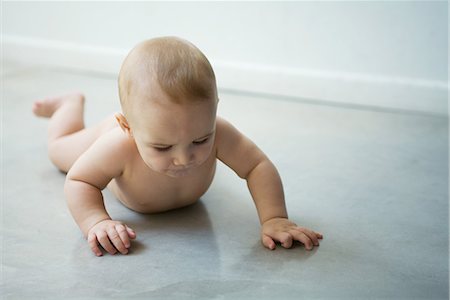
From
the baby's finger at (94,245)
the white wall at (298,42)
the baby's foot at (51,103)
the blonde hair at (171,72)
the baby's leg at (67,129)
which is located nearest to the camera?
the blonde hair at (171,72)

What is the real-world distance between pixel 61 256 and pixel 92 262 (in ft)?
0.20

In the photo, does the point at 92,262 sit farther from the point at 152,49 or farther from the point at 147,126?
the point at 152,49

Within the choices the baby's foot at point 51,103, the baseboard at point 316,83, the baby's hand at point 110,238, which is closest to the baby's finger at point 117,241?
the baby's hand at point 110,238

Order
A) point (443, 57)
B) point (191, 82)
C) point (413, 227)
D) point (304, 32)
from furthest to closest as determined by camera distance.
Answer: point (304, 32) → point (443, 57) → point (413, 227) → point (191, 82)

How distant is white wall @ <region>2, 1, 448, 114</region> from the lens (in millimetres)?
1911

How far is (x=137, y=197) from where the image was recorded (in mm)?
1253

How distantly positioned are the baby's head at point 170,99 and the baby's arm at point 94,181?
127 mm

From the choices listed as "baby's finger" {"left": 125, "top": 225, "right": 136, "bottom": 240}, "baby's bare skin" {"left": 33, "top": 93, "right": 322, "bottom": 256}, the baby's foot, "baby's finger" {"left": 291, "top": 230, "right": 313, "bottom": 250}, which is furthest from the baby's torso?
the baby's foot

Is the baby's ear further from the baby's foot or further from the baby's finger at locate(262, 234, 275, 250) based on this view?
the baby's foot

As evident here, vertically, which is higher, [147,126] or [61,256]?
[147,126]

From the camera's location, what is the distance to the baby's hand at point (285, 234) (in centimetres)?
114

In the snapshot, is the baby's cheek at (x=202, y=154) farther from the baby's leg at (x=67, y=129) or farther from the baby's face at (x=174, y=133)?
the baby's leg at (x=67, y=129)

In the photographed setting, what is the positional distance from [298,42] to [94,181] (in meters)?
1.05

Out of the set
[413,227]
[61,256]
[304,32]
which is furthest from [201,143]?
[304,32]
